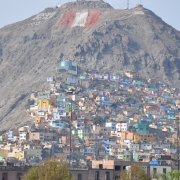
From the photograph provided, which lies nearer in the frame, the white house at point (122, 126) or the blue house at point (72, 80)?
the white house at point (122, 126)

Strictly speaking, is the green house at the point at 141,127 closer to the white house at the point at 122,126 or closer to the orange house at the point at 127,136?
the white house at the point at 122,126

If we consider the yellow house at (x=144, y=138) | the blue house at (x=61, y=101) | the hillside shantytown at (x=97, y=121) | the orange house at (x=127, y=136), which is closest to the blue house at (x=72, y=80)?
the hillside shantytown at (x=97, y=121)

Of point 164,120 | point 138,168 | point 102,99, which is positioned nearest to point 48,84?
point 102,99

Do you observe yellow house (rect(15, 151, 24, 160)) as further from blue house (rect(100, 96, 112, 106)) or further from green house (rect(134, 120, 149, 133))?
blue house (rect(100, 96, 112, 106))

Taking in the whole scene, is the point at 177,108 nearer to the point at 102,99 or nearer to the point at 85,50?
the point at 102,99

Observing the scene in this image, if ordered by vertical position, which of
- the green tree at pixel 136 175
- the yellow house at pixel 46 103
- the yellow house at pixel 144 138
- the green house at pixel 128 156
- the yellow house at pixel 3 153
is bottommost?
the green tree at pixel 136 175

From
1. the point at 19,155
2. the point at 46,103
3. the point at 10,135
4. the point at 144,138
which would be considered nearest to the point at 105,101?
the point at 46,103

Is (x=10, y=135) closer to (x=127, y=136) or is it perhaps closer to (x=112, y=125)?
(x=112, y=125)

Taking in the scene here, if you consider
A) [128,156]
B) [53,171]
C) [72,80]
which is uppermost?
[72,80]

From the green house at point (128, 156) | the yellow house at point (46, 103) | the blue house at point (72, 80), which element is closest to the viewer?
the green house at point (128, 156)
